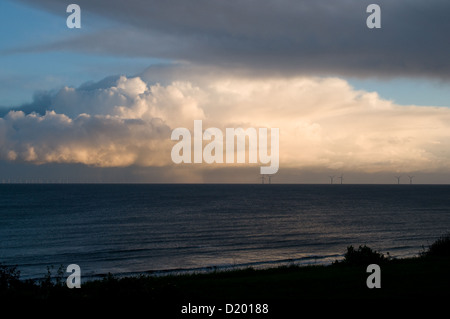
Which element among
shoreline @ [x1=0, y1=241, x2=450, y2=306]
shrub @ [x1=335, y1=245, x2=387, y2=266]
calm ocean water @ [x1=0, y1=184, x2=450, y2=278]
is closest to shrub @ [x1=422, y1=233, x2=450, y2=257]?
shrub @ [x1=335, y1=245, x2=387, y2=266]

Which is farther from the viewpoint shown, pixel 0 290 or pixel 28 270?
pixel 28 270

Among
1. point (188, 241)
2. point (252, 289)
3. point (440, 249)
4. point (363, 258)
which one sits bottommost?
point (188, 241)

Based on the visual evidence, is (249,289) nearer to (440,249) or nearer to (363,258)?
(363,258)

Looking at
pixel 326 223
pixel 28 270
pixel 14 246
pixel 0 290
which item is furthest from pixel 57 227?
pixel 0 290

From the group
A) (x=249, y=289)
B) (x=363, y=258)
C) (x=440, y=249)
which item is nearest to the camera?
(x=249, y=289)

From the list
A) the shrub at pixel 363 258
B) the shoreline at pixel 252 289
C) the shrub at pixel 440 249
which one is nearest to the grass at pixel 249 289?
the shoreline at pixel 252 289

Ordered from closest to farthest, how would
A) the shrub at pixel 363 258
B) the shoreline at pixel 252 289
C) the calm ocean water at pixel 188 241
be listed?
the shoreline at pixel 252 289
the shrub at pixel 363 258
the calm ocean water at pixel 188 241

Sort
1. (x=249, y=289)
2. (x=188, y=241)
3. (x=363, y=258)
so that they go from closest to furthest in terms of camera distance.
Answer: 1. (x=249, y=289)
2. (x=363, y=258)
3. (x=188, y=241)

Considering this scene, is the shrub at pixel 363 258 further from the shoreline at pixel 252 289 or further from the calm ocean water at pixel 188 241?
the calm ocean water at pixel 188 241

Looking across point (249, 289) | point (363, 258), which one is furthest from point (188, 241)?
point (249, 289)

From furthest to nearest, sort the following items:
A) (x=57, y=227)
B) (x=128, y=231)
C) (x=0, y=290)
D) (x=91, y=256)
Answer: (x=57, y=227) < (x=128, y=231) < (x=91, y=256) < (x=0, y=290)
